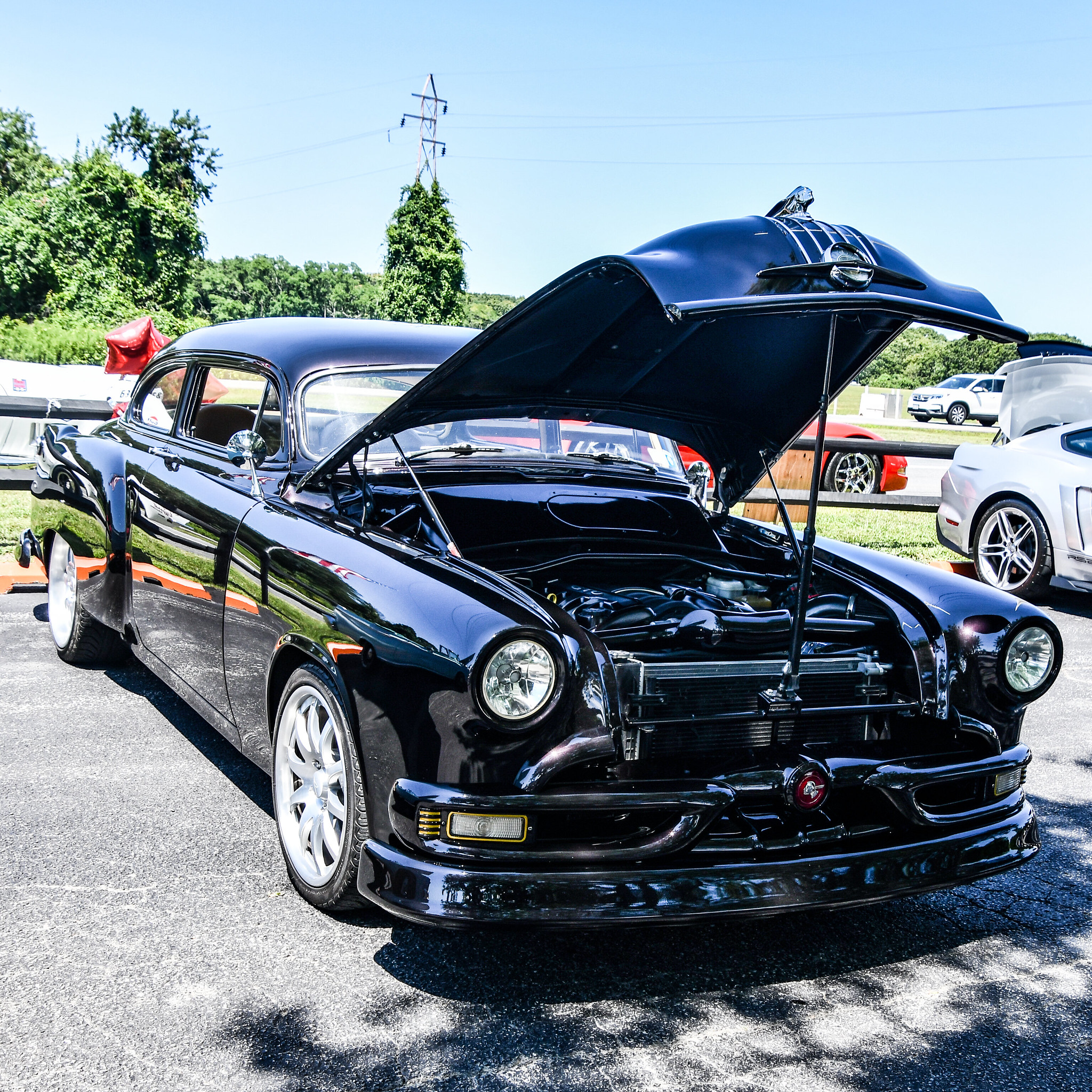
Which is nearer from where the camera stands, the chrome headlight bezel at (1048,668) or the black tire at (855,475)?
the chrome headlight bezel at (1048,668)

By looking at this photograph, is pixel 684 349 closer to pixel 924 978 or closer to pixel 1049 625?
pixel 1049 625

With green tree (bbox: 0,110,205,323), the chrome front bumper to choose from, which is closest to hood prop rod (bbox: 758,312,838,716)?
the chrome front bumper

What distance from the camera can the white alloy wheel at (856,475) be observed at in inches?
569

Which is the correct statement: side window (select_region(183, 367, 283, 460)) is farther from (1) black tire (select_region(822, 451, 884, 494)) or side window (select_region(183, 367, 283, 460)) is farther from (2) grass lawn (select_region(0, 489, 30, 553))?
(1) black tire (select_region(822, 451, 884, 494))

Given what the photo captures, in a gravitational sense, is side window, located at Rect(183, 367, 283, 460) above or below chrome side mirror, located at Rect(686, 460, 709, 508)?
above

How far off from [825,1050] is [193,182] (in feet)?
123

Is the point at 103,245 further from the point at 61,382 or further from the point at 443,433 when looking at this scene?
the point at 443,433

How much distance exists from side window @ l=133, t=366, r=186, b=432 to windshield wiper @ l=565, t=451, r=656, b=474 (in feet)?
5.67

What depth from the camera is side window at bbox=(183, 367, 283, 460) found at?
413 centimetres

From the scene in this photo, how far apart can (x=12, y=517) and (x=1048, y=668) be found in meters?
8.25

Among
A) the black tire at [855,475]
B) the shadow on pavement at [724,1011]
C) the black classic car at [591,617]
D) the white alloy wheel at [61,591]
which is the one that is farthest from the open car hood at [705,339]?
the black tire at [855,475]

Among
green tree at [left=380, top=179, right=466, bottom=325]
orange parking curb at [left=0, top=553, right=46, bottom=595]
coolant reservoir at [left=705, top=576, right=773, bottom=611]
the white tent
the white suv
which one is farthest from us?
the white suv

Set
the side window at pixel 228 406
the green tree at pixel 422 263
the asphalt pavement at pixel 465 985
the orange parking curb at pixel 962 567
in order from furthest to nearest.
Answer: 1. the green tree at pixel 422 263
2. the orange parking curb at pixel 962 567
3. the side window at pixel 228 406
4. the asphalt pavement at pixel 465 985

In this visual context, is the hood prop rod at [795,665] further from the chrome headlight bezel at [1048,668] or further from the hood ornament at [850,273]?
the chrome headlight bezel at [1048,668]
